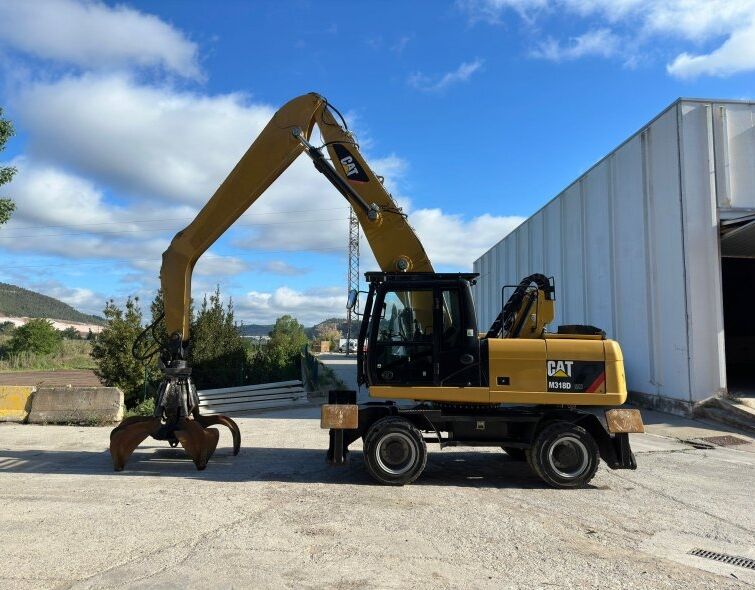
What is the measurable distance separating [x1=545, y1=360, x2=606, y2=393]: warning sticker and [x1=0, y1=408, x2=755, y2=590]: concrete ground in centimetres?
131

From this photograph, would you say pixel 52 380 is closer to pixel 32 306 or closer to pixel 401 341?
pixel 401 341

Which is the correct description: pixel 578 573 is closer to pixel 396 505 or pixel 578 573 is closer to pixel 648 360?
pixel 396 505

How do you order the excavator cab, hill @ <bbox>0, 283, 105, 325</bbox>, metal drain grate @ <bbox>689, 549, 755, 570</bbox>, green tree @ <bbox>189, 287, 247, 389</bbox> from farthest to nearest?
1. hill @ <bbox>0, 283, 105, 325</bbox>
2. green tree @ <bbox>189, 287, 247, 389</bbox>
3. the excavator cab
4. metal drain grate @ <bbox>689, 549, 755, 570</bbox>

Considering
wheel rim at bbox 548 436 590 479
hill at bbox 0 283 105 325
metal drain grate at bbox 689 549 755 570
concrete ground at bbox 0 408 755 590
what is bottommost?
metal drain grate at bbox 689 549 755 570

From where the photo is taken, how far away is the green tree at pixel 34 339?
41031 mm

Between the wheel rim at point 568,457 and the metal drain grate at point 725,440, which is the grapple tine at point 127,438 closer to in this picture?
the wheel rim at point 568,457

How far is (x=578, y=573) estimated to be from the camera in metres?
4.34

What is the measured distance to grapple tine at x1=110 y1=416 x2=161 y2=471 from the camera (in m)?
7.53

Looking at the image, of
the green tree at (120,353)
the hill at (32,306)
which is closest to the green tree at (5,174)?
the green tree at (120,353)

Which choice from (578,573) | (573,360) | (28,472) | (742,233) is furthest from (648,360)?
(28,472)

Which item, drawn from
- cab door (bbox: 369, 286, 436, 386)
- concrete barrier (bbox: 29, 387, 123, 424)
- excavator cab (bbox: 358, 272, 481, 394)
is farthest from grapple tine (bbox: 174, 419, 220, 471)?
concrete barrier (bbox: 29, 387, 123, 424)

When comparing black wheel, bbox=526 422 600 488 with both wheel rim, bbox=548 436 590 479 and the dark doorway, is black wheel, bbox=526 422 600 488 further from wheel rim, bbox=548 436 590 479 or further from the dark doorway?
the dark doorway

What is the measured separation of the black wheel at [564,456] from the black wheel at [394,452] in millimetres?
1522

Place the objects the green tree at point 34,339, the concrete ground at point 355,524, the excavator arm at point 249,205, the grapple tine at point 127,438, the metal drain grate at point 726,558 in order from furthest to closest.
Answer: the green tree at point 34,339
the excavator arm at point 249,205
the grapple tine at point 127,438
the metal drain grate at point 726,558
the concrete ground at point 355,524
